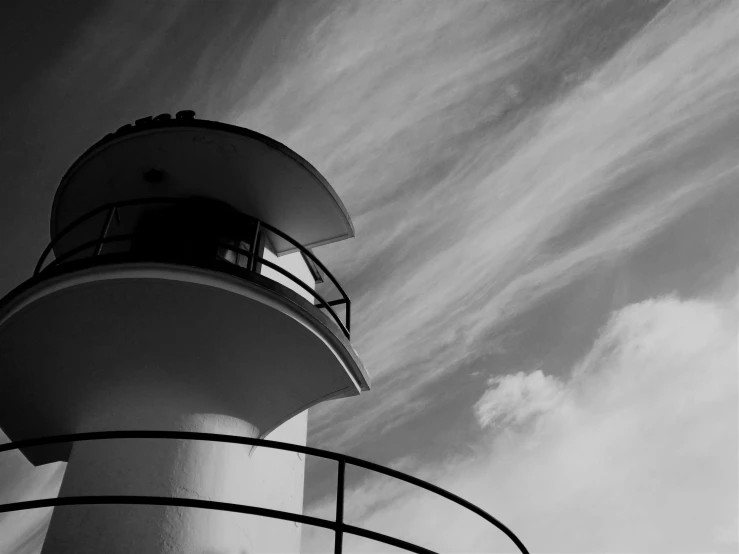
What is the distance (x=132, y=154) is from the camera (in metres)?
9.56

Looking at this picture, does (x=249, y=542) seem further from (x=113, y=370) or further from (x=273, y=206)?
(x=273, y=206)

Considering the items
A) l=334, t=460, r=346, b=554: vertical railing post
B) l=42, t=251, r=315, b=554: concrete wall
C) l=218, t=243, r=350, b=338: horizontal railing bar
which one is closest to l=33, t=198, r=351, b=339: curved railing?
l=218, t=243, r=350, b=338: horizontal railing bar

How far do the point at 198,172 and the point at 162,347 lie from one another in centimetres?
332

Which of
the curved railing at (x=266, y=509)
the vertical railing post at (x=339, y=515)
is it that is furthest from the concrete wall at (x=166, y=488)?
the vertical railing post at (x=339, y=515)

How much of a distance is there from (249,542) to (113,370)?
8.58 ft

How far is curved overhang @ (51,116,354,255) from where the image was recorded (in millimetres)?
9383

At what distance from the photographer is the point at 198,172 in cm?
959

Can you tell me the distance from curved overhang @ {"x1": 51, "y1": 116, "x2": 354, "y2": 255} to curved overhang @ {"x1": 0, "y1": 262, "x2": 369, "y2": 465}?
2.89 m

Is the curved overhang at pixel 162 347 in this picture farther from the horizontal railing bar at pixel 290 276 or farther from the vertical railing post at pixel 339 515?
the vertical railing post at pixel 339 515

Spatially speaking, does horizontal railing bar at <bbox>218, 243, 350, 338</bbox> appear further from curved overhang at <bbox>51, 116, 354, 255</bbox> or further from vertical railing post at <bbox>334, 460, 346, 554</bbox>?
vertical railing post at <bbox>334, 460, 346, 554</bbox>

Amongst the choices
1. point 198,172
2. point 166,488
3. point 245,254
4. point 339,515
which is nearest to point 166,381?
point 166,488

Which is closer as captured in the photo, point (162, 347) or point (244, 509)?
point (244, 509)

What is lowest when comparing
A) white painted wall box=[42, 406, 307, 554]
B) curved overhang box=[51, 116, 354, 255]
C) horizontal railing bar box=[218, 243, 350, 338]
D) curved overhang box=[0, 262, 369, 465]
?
white painted wall box=[42, 406, 307, 554]

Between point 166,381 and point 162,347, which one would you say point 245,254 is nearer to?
point 162,347
